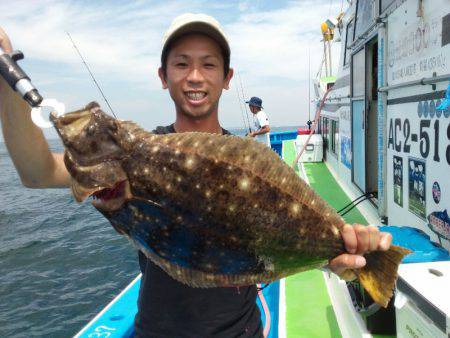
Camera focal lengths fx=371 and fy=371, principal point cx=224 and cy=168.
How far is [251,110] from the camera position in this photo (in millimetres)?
14023

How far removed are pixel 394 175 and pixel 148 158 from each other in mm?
4531

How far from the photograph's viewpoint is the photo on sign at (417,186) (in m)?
4.21

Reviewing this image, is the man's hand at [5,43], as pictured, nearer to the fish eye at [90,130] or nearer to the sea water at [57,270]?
the fish eye at [90,130]

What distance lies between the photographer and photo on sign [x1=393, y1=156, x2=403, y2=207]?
4.96 meters

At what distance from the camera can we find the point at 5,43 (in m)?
1.94

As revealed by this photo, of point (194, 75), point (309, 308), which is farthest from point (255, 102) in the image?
point (194, 75)

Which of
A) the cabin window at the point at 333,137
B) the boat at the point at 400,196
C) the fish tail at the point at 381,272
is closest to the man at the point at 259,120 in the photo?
the cabin window at the point at 333,137

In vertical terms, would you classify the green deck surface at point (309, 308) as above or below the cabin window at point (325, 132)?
below

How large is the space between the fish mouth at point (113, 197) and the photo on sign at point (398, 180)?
4291 mm

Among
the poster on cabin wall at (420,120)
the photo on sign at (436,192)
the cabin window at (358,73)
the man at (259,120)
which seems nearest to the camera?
the poster on cabin wall at (420,120)

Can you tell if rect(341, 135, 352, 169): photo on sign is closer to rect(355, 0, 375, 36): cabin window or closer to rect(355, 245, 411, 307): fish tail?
rect(355, 0, 375, 36): cabin window

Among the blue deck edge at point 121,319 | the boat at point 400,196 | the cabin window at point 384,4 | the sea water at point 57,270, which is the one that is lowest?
the sea water at point 57,270

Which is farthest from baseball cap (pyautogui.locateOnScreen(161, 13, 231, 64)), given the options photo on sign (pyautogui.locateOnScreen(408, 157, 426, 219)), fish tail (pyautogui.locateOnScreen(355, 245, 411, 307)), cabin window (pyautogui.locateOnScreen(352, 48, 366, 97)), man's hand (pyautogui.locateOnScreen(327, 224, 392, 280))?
cabin window (pyautogui.locateOnScreen(352, 48, 366, 97))

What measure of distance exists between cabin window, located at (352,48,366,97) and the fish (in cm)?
608
